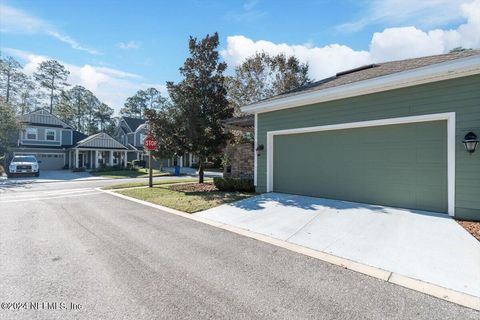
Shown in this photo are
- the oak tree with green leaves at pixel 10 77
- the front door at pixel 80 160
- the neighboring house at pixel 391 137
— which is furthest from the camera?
the oak tree with green leaves at pixel 10 77

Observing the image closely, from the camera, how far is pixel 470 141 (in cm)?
522

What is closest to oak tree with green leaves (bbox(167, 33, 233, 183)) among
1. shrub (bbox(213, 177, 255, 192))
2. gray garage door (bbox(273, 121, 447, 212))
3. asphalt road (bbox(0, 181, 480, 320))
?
shrub (bbox(213, 177, 255, 192))

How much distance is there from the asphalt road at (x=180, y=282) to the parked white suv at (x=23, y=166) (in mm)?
19112

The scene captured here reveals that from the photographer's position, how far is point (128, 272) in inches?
136

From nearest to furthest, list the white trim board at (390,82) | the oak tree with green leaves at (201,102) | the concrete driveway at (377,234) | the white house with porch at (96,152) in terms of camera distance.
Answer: the concrete driveway at (377,234) < the white trim board at (390,82) < the oak tree with green leaves at (201,102) < the white house with porch at (96,152)

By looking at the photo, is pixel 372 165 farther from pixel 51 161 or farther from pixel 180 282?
pixel 51 161

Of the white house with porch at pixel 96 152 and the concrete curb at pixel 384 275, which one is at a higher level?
the white house with porch at pixel 96 152

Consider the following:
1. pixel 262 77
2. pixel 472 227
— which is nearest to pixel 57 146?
pixel 262 77

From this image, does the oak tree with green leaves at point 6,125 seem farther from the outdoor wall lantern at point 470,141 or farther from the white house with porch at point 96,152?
the outdoor wall lantern at point 470,141

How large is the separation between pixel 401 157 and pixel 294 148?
3306mm

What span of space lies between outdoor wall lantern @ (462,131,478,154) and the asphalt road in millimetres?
4186

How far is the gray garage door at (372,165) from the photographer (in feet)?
19.5

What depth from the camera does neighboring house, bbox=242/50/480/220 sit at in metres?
5.51

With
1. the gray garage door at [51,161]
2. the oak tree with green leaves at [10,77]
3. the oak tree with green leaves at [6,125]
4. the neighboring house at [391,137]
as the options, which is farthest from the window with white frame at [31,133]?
the neighboring house at [391,137]
